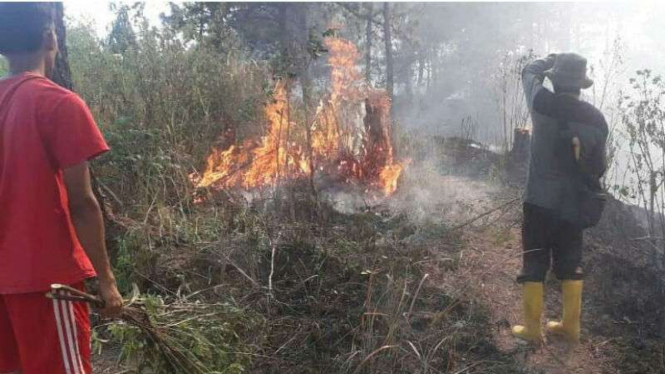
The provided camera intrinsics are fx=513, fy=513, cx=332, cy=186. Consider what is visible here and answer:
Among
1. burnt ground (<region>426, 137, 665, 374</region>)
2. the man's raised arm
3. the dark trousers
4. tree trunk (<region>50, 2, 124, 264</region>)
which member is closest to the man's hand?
tree trunk (<region>50, 2, 124, 264</region>)

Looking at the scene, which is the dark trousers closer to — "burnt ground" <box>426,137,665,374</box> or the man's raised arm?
"burnt ground" <box>426,137,665,374</box>

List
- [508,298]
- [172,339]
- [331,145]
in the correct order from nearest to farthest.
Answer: [172,339] → [508,298] → [331,145]

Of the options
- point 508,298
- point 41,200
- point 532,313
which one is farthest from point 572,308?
point 41,200

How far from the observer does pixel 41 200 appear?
6.92 ft

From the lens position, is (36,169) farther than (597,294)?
No

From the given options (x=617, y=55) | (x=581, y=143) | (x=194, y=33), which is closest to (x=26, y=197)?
(x=581, y=143)

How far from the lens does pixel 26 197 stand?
6.87ft

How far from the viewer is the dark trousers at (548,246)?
12.7 ft

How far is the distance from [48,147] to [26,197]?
0.22 metres

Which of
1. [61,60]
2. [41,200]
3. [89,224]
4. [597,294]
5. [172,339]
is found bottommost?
[597,294]

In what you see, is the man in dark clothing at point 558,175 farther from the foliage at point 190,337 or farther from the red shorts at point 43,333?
the red shorts at point 43,333

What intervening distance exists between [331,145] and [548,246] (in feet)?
13.7

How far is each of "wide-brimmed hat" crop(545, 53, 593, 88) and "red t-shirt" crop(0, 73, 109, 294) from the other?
10.3 feet

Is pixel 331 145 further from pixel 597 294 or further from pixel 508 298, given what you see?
pixel 597 294
